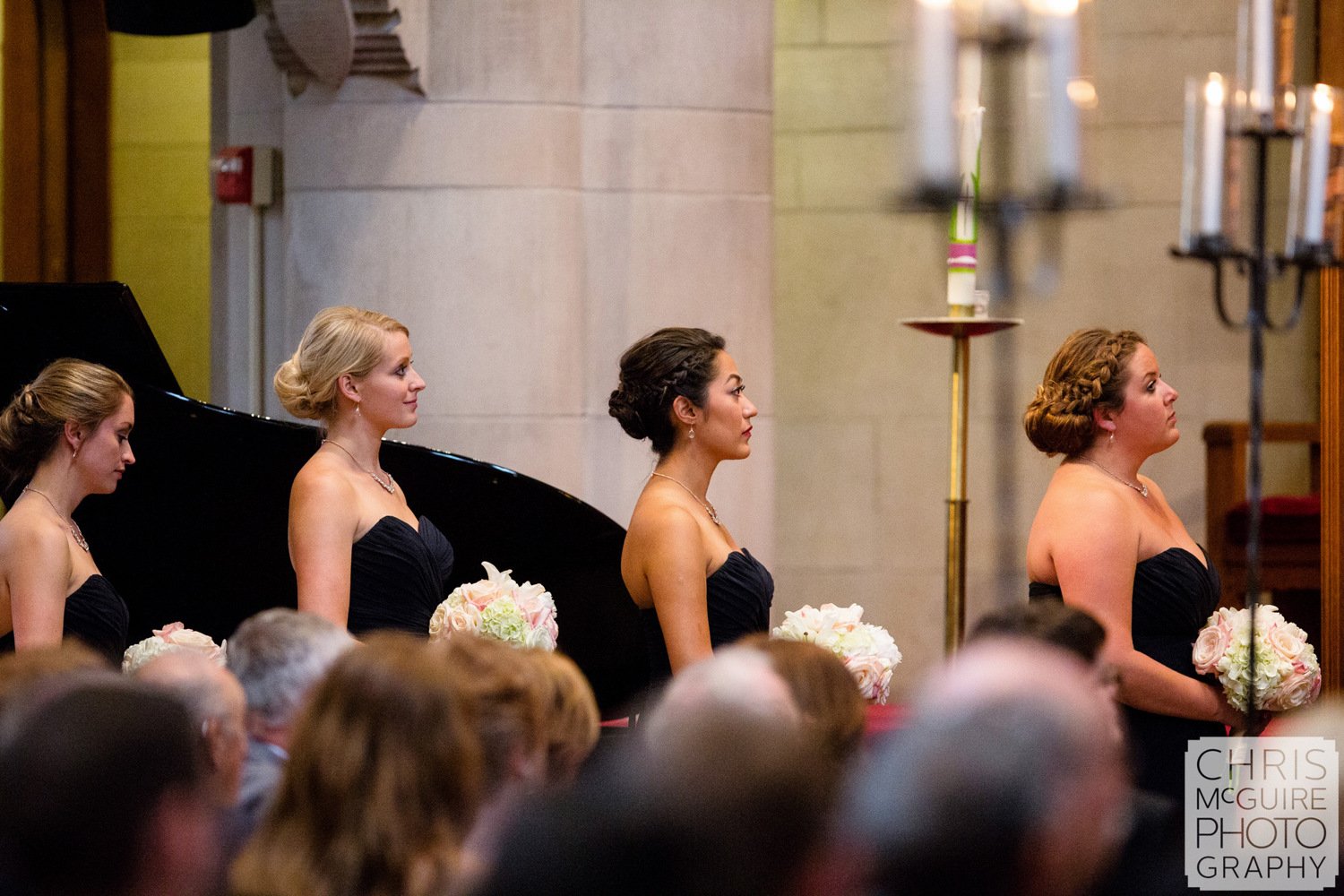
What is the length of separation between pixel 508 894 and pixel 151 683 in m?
0.49

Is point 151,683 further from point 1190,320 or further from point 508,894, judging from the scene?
point 1190,320

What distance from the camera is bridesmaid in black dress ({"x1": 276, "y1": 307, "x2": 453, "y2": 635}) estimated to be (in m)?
3.83

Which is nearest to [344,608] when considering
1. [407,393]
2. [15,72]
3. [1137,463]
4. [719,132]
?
[407,393]

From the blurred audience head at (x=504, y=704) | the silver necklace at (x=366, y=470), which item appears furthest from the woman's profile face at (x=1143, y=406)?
the blurred audience head at (x=504, y=704)

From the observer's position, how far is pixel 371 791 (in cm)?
184

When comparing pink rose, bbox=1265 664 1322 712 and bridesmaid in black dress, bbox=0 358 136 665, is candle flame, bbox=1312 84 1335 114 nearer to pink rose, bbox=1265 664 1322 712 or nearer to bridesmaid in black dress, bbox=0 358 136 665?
pink rose, bbox=1265 664 1322 712

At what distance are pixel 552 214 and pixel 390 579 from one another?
249 cm

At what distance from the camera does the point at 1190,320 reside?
7.16 m

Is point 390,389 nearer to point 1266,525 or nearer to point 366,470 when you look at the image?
point 366,470

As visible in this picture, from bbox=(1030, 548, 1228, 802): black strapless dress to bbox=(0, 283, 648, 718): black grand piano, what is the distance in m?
1.68

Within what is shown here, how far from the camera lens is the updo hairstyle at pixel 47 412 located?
3.98 m

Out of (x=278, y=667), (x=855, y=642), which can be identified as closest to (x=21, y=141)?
(x=855, y=642)

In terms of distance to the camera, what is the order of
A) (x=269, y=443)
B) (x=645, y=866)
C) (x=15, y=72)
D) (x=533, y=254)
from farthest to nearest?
(x=15, y=72) → (x=533, y=254) → (x=269, y=443) → (x=645, y=866)

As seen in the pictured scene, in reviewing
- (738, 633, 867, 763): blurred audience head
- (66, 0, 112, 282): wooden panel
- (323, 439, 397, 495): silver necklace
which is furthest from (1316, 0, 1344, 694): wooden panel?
(66, 0, 112, 282): wooden panel
